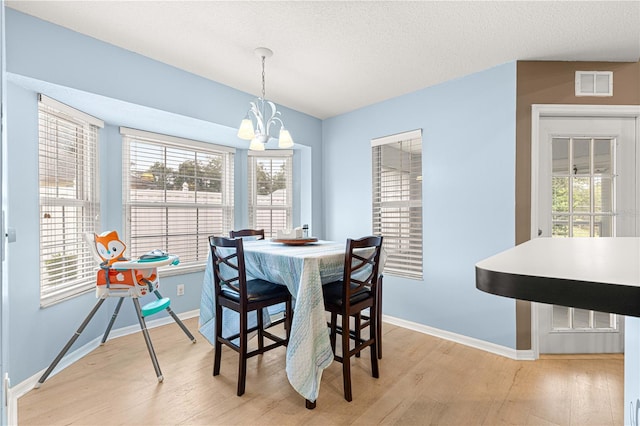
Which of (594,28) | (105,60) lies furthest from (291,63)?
(594,28)

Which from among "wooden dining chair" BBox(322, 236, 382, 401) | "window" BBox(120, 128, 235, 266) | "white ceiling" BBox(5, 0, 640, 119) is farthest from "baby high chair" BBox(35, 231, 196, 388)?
"white ceiling" BBox(5, 0, 640, 119)

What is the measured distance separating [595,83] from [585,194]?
2.98ft

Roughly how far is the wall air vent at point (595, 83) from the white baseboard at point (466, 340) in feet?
7.16

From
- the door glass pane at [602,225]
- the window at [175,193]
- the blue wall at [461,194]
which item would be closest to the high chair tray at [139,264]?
the window at [175,193]

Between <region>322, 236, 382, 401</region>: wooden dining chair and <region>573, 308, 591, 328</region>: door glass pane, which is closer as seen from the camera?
<region>322, 236, 382, 401</region>: wooden dining chair

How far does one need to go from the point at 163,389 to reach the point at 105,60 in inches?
93.9

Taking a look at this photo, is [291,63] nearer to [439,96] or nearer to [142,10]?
[142,10]

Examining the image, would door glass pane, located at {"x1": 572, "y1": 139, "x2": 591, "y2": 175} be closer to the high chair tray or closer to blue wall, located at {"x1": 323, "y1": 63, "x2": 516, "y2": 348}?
blue wall, located at {"x1": 323, "y1": 63, "x2": 516, "y2": 348}

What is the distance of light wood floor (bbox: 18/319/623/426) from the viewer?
1.80 m

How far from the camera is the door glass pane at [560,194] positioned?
105 inches

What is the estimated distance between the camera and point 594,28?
6.86 ft

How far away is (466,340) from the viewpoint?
2.81m

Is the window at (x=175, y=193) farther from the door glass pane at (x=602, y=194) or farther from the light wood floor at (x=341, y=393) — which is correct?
the door glass pane at (x=602, y=194)

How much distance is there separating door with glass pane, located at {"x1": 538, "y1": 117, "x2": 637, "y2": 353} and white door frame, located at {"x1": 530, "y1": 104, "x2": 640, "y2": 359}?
0.05 meters
